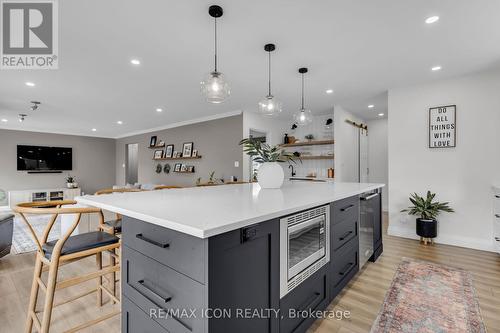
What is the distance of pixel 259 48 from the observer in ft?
8.35

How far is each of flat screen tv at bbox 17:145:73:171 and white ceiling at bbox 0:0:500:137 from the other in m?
3.79

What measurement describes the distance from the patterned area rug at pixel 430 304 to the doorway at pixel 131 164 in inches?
352

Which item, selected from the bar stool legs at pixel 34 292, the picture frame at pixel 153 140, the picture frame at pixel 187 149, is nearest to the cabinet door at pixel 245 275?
the bar stool legs at pixel 34 292

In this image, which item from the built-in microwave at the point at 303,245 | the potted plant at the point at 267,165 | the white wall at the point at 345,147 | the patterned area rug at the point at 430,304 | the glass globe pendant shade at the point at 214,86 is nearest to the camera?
the built-in microwave at the point at 303,245

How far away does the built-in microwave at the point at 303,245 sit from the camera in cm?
129

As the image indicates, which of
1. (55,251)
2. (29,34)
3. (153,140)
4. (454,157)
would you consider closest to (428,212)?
(454,157)

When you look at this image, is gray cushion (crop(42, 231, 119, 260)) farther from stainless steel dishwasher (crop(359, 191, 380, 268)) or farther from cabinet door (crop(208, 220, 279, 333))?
stainless steel dishwasher (crop(359, 191, 380, 268))

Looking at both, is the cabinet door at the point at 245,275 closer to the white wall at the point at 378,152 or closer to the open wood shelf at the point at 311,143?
the open wood shelf at the point at 311,143

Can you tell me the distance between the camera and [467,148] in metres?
3.35

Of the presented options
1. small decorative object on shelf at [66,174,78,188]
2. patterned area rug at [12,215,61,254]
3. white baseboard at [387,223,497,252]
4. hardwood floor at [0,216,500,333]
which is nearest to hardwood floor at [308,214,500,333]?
hardwood floor at [0,216,500,333]

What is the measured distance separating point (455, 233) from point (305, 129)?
372cm

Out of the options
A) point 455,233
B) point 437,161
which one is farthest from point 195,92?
point 455,233

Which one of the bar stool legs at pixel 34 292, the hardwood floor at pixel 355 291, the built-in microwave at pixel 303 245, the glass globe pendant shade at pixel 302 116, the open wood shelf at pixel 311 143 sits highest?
the glass globe pendant shade at pixel 302 116

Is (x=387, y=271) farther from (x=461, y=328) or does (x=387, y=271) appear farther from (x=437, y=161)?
(x=437, y=161)
